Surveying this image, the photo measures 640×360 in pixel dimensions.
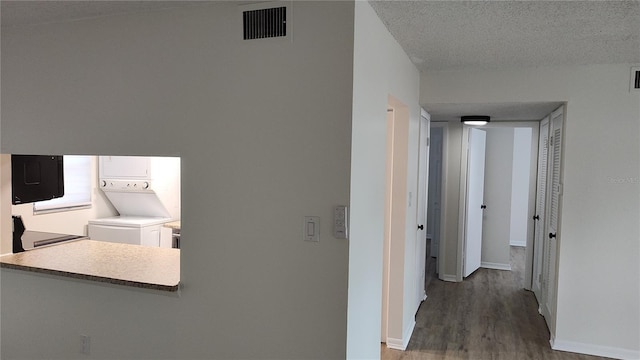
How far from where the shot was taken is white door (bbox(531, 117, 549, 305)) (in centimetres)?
478

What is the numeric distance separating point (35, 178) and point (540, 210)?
4.89m

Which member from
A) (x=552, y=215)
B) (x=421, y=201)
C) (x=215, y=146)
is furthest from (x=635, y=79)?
(x=215, y=146)

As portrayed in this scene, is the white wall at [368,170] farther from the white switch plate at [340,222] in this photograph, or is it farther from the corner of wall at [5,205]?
the corner of wall at [5,205]

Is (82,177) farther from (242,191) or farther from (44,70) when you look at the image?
(242,191)

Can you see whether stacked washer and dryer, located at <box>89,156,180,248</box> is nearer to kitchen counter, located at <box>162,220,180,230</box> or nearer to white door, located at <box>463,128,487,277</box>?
kitchen counter, located at <box>162,220,180,230</box>

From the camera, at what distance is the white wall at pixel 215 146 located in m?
2.16

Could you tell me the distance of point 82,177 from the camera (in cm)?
496

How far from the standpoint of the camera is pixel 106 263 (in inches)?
114

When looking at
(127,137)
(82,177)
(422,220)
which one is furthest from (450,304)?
(82,177)

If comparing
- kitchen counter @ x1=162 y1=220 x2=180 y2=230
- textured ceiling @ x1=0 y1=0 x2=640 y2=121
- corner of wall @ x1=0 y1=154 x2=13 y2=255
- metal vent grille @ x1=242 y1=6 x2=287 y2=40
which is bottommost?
kitchen counter @ x1=162 y1=220 x2=180 y2=230

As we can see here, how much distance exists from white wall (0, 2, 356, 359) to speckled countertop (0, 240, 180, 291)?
11cm

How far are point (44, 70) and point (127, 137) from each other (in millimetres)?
762

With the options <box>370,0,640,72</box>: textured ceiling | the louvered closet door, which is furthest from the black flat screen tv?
the louvered closet door

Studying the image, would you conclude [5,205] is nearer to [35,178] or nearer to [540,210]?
[35,178]
